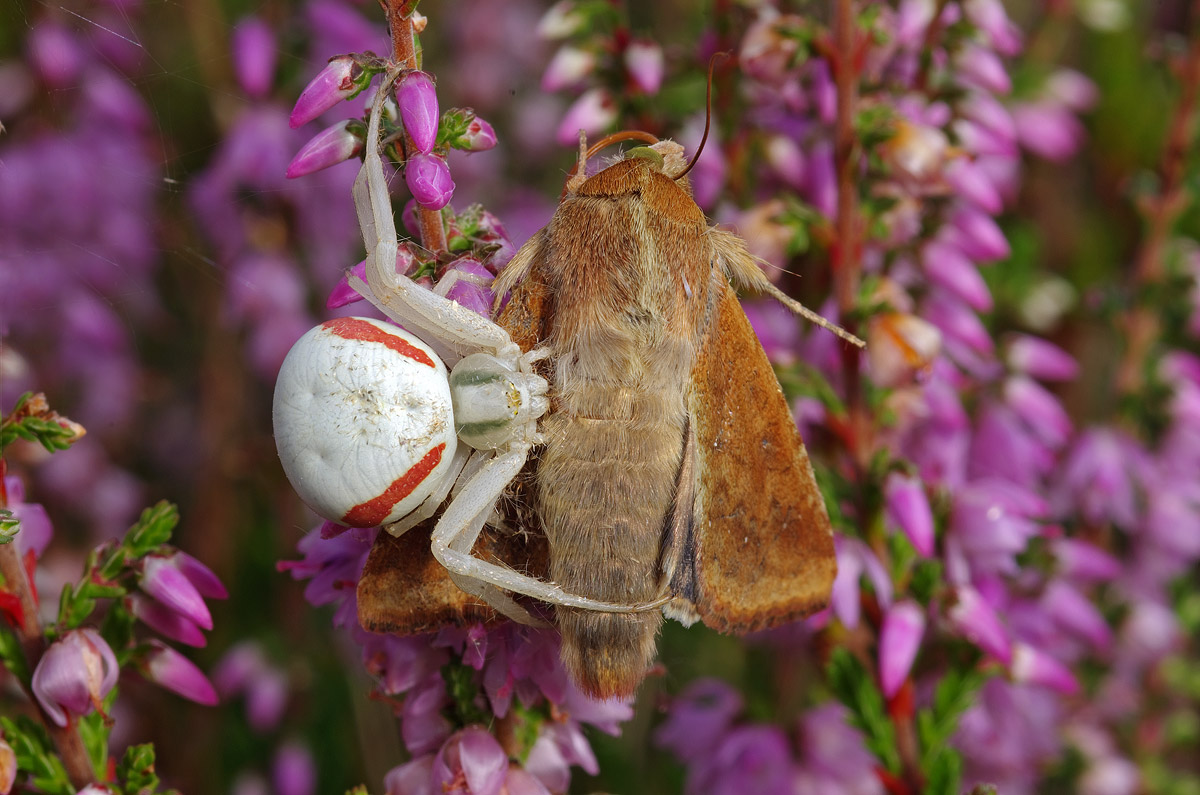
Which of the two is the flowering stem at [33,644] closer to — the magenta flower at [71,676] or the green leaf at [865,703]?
the magenta flower at [71,676]

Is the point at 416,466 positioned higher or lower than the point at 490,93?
higher

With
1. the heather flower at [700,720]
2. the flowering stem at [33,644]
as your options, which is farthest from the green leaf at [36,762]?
the heather flower at [700,720]

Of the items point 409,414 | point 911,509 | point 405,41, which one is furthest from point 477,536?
point 911,509

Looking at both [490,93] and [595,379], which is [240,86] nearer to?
[490,93]

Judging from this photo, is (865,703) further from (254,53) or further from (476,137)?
(254,53)

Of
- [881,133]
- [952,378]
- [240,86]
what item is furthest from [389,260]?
[240,86]
